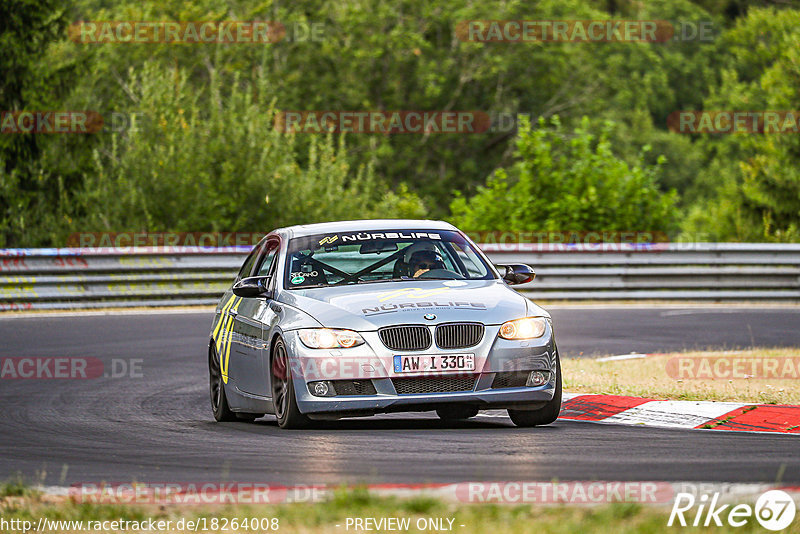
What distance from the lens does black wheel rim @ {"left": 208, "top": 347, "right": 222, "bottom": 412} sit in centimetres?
1110

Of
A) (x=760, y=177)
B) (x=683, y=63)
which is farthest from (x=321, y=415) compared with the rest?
(x=683, y=63)

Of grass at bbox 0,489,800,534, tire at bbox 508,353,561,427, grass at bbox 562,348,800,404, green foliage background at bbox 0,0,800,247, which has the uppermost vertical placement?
grass at bbox 0,489,800,534

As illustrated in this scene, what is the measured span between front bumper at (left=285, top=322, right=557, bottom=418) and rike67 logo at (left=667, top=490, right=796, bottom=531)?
3161mm

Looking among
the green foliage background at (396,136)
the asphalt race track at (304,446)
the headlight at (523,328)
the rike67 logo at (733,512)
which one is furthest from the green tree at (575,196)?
the rike67 logo at (733,512)

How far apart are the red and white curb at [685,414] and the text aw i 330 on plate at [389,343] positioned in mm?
807

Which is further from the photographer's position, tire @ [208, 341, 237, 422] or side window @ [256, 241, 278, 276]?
side window @ [256, 241, 278, 276]

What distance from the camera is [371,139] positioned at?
55719 mm

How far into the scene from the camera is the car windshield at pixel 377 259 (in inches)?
410

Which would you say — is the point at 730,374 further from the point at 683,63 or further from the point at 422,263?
the point at 683,63

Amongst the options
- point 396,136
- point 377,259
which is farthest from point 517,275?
point 396,136

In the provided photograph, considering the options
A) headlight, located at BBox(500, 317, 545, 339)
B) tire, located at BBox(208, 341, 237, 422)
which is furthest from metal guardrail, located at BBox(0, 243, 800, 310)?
headlight, located at BBox(500, 317, 545, 339)

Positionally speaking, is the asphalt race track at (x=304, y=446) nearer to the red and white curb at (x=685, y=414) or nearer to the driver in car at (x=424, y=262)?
the red and white curb at (x=685, y=414)

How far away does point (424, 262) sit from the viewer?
1058 centimetres

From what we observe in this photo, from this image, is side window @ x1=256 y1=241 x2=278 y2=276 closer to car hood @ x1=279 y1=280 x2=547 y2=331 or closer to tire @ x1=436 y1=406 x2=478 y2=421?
car hood @ x1=279 y1=280 x2=547 y2=331
